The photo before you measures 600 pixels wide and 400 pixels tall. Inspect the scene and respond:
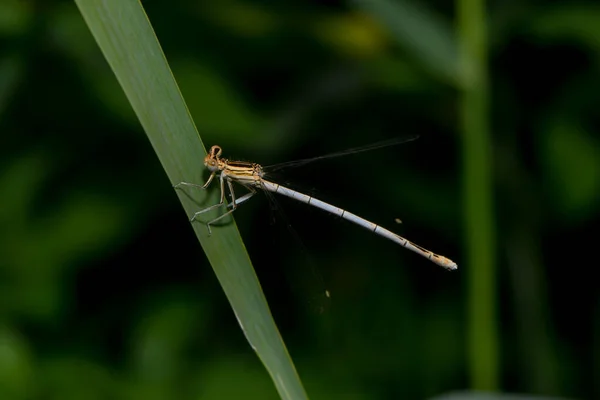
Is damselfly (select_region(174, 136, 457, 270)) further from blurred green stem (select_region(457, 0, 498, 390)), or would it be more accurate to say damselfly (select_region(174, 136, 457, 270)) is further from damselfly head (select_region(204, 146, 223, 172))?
blurred green stem (select_region(457, 0, 498, 390))

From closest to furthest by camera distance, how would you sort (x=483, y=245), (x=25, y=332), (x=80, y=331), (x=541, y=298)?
(x=483, y=245) < (x=25, y=332) < (x=80, y=331) < (x=541, y=298)

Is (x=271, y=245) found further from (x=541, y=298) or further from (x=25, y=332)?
(x=541, y=298)

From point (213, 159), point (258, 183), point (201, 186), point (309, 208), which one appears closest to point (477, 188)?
point (309, 208)

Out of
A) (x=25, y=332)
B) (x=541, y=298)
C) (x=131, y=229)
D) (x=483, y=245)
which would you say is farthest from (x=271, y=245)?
(x=541, y=298)

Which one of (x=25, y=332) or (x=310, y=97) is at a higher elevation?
(x=310, y=97)

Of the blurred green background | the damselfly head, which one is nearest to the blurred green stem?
the blurred green background

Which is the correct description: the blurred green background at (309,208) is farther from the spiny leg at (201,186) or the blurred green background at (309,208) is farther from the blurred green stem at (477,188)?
the spiny leg at (201,186)
